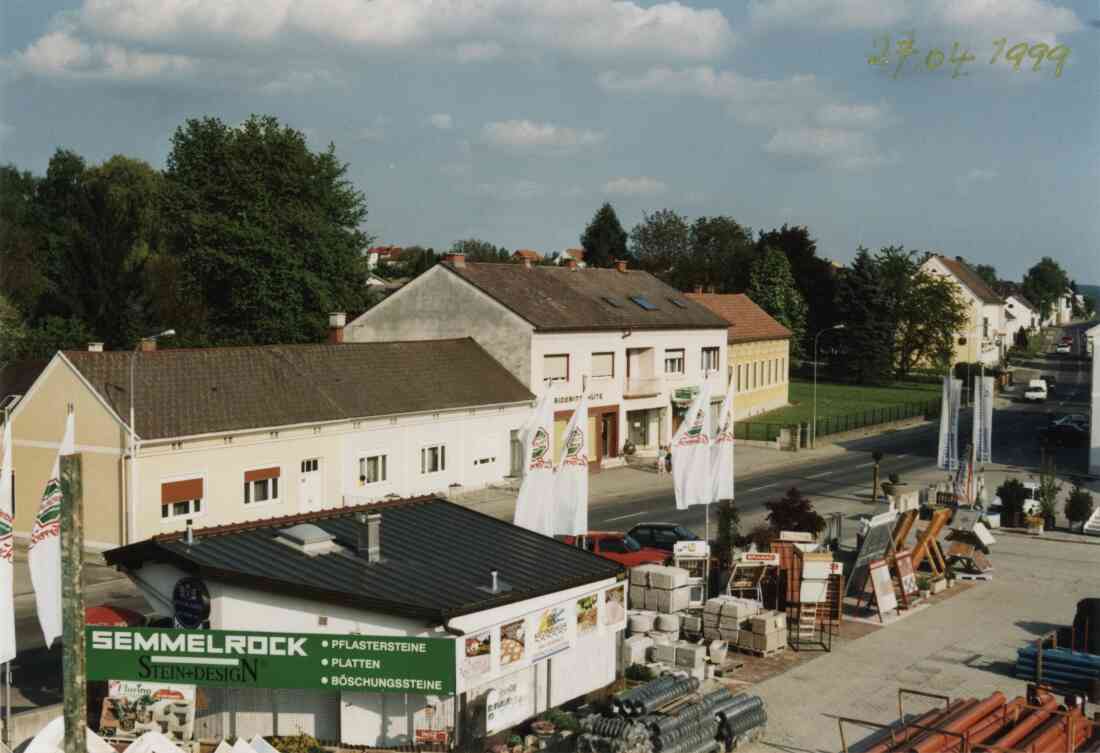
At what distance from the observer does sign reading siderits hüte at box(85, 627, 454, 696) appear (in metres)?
15.2

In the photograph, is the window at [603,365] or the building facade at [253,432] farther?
the window at [603,365]

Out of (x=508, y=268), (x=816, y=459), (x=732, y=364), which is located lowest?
(x=816, y=459)

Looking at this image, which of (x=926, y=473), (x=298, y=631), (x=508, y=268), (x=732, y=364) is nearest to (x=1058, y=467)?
(x=926, y=473)

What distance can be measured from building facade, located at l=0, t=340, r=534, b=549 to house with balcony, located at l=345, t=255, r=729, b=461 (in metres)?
3.28

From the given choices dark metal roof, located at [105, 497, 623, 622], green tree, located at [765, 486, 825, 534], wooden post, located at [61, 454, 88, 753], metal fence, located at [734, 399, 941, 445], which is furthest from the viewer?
metal fence, located at [734, 399, 941, 445]

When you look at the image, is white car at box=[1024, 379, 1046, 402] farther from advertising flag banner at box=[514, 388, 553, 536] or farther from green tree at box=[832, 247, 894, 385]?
advertising flag banner at box=[514, 388, 553, 536]

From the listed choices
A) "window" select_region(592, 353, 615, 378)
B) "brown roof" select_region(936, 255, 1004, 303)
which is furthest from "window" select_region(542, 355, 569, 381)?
"brown roof" select_region(936, 255, 1004, 303)

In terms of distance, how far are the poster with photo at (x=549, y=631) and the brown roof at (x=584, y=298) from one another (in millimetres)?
28119

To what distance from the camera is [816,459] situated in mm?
53062

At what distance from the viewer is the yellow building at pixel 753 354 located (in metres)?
63.5

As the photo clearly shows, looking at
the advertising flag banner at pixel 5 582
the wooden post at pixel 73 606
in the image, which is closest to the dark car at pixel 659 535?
the advertising flag banner at pixel 5 582

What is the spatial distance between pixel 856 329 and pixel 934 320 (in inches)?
229

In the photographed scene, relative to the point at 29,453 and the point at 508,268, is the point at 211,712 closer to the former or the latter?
the point at 29,453

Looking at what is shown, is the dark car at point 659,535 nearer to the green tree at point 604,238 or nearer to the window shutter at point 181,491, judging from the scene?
the window shutter at point 181,491
